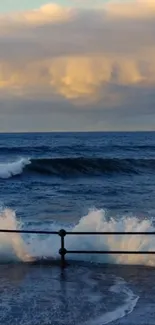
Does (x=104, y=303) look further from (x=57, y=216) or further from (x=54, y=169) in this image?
(x=54, y=169)

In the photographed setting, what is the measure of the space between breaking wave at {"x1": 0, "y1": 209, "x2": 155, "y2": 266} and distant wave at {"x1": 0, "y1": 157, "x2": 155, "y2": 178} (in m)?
24.1

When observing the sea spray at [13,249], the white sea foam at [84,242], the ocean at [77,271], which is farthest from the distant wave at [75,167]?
the sea spray at [13,249]

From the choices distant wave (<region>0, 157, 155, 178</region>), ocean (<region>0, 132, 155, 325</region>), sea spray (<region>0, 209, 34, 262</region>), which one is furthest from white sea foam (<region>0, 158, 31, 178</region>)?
sea spray (<region>0, 209, 34, 262</region>)

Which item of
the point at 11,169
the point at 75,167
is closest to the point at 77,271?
the point at 11,169

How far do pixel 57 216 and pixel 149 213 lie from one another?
317 cm

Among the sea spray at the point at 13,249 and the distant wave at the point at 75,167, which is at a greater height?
the distant wave at the point at 75,167

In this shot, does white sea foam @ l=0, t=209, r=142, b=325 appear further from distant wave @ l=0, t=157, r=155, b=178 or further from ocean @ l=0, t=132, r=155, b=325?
distant wave @ l=0, t=157, r=155, b=178

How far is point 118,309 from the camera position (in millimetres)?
6750

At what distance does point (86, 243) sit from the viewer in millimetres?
10812

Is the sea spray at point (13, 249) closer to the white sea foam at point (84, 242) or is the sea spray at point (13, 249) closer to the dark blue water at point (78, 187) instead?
the white sea foam at point (84, 242)

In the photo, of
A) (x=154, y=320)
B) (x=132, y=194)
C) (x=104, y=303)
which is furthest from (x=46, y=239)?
(x=132, y=194)

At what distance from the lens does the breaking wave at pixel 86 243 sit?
9.88 m

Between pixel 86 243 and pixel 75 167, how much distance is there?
2990 centimetres

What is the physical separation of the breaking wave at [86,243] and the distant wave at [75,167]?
79.0ft
